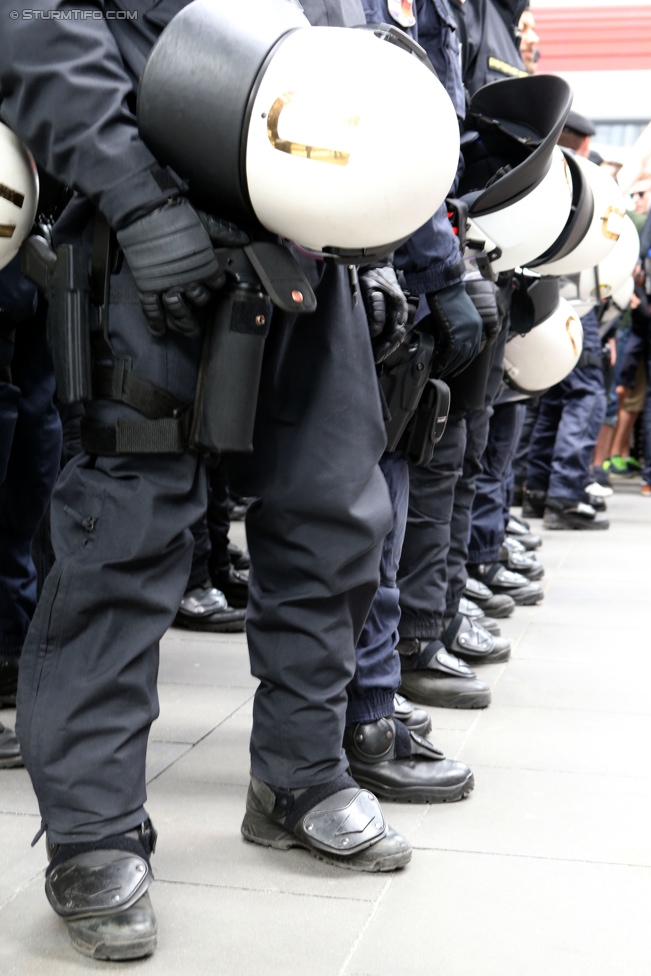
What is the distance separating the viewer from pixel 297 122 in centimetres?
144

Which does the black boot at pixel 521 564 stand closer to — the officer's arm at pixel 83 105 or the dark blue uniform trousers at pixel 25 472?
the dark blue uniform trousers at pixel 25 472

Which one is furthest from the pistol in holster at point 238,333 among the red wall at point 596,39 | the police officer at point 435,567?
the red wall at point 596,39

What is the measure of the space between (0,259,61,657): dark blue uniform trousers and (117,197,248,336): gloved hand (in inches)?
36.5

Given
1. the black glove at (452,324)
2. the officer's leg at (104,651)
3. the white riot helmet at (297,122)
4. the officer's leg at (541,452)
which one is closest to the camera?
the white riot helmet at (297,122)

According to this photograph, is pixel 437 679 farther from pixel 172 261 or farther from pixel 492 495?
pixel 172 261

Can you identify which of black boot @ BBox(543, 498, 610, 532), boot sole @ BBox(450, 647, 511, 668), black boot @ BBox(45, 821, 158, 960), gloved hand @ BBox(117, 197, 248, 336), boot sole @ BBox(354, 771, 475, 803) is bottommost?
black boot @ BBox(543, 498, 610, 532)

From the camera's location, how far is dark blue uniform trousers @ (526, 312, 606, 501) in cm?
548

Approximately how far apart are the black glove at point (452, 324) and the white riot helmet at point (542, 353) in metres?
1.29

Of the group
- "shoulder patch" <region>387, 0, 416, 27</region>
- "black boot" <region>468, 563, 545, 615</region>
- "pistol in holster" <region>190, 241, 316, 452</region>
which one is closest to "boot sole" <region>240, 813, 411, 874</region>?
"pistol in holster" <region>190, 241, 316, 452</region>

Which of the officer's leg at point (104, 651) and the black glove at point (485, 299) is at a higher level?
the black glove at point (485, 299)

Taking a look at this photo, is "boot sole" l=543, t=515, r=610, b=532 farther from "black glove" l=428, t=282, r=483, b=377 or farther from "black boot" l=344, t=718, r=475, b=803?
"black boot" l=344, t=718, r=475, b=803

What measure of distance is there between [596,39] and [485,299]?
8.16 metres

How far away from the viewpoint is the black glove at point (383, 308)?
1.89 m

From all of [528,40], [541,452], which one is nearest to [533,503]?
[541,452]
